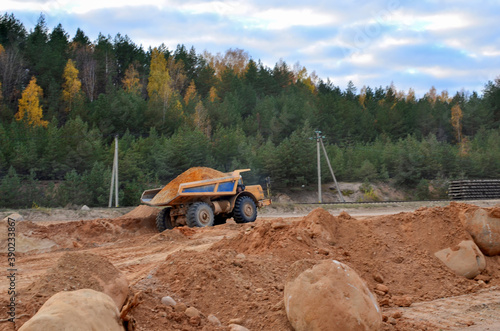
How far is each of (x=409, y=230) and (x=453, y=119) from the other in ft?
257

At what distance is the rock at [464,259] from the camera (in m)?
9.80

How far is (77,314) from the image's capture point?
4480 millimetres

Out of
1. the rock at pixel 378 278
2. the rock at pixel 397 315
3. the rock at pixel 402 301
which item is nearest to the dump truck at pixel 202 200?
the rock at pixel 378 278

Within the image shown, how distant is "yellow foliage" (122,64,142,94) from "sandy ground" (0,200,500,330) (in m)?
58.5

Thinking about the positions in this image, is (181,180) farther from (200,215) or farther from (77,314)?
(77,314)

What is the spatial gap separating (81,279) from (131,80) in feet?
232

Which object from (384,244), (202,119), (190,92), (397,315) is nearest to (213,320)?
(397,315)

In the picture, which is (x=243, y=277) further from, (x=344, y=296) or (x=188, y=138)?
(x=188, y=138)

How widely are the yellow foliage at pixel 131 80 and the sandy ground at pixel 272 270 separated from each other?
58542 mm

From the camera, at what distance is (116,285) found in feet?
21.0

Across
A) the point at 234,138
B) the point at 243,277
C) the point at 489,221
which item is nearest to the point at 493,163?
the point at 234,138

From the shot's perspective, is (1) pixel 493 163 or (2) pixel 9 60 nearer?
(1) pixel 493 163

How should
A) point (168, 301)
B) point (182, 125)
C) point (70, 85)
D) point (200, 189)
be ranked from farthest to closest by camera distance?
1. point (70, 85)
2. point (182, 125)
3. point (200, 189)
4. point (168, 301)

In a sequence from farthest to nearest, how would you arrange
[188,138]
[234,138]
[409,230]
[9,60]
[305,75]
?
[305,75], [9,60], [234,138], [188,138], [409,230]
